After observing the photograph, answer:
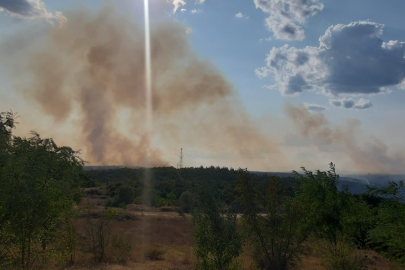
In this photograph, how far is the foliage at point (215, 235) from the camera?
1212 cm

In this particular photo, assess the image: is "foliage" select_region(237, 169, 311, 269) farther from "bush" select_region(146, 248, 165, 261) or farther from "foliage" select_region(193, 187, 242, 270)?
"bush" select_region(146, 248, 165, 261)

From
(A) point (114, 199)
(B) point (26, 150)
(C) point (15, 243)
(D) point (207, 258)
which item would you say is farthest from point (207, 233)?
(A) point (114, 199)

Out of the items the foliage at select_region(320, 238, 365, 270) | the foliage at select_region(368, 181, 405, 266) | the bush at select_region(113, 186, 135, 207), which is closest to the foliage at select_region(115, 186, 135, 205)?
the bush at select_region(113, 186, 135, 207)

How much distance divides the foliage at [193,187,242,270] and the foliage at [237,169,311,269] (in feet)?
12.3

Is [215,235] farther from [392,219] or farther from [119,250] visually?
[119,250]

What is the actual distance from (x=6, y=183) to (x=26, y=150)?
15.9ft

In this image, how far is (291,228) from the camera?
53.4 feet

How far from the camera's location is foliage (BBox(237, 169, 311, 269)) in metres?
16.1

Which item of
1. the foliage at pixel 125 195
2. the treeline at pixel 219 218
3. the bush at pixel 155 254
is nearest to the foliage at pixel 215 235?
the treeline at pixel 219 218

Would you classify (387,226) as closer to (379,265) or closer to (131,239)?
(379,265)

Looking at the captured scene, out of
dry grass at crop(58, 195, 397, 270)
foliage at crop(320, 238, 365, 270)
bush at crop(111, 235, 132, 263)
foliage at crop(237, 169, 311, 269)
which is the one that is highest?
foliage at crop(237, 169, 311, 269)

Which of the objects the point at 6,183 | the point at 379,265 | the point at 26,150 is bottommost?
the point at 379,265

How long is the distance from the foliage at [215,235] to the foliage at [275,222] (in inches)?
148

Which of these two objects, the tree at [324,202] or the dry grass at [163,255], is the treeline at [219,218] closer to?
the tree at [324,202]
